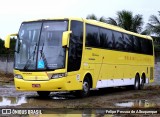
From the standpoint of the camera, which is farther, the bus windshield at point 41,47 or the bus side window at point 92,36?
the bus side window at point 92,36

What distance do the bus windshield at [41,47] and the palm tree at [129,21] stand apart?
21.3 m

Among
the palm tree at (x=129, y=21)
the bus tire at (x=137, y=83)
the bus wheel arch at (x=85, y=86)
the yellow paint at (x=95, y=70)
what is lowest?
the bus tire at (x=137, y=83)

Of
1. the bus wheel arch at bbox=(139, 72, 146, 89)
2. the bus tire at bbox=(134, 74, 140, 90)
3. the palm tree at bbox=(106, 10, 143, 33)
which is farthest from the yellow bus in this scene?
the palm tree at bbox=(106, 10, 143, 33)

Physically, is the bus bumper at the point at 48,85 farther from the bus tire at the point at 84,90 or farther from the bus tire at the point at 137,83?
the bus tire at the point at 137,83

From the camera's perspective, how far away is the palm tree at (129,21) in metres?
37.4

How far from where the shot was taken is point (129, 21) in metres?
37.4

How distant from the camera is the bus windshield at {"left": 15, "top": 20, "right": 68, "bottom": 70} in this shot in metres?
15.9

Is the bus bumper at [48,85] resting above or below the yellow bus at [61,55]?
below

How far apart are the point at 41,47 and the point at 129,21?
72.7ft

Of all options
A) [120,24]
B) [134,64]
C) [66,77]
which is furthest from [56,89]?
[120,24]

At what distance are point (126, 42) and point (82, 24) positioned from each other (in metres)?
5.89

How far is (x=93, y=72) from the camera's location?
59.9ft

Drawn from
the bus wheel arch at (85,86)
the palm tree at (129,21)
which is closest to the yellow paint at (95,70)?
the bus wheel arch at (85,86)

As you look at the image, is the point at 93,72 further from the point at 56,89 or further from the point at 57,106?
the point at 57,106
